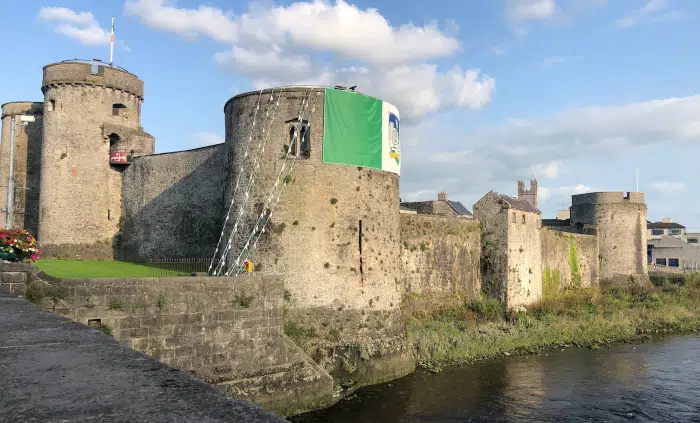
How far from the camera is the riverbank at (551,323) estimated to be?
22219mm

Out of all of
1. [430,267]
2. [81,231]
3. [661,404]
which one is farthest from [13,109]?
[661,404]

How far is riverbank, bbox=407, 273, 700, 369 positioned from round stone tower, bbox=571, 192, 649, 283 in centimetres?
224

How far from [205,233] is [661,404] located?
18397 mm

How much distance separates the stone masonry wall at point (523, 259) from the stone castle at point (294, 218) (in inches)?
4.1

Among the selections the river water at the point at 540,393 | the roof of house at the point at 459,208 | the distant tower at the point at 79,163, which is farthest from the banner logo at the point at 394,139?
the roof of house at the point at 459,208

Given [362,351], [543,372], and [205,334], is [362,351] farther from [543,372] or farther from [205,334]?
[543,372]

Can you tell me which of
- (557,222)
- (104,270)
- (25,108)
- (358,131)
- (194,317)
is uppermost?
(25,108)

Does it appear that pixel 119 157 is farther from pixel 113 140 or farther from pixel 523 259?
pixel 523 259

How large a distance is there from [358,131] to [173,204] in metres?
11.5

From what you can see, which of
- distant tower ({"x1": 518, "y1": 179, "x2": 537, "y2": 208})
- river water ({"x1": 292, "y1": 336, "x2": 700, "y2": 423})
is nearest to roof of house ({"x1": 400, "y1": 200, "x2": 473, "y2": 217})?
river water ({"x1": 292, "y1": 336, "x2": 700, "y2": 423})

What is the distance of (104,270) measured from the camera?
2245cm

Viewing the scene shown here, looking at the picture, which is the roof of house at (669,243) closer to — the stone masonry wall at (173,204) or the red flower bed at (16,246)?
the stone masonry wall at (173,204)

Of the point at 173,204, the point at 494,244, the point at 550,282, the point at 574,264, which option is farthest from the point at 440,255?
the point at 574,264

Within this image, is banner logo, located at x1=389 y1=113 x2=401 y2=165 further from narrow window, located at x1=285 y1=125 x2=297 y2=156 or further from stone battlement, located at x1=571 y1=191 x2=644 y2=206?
stone battlement, located at x1=571 y1=191 x2=644 y2=206
